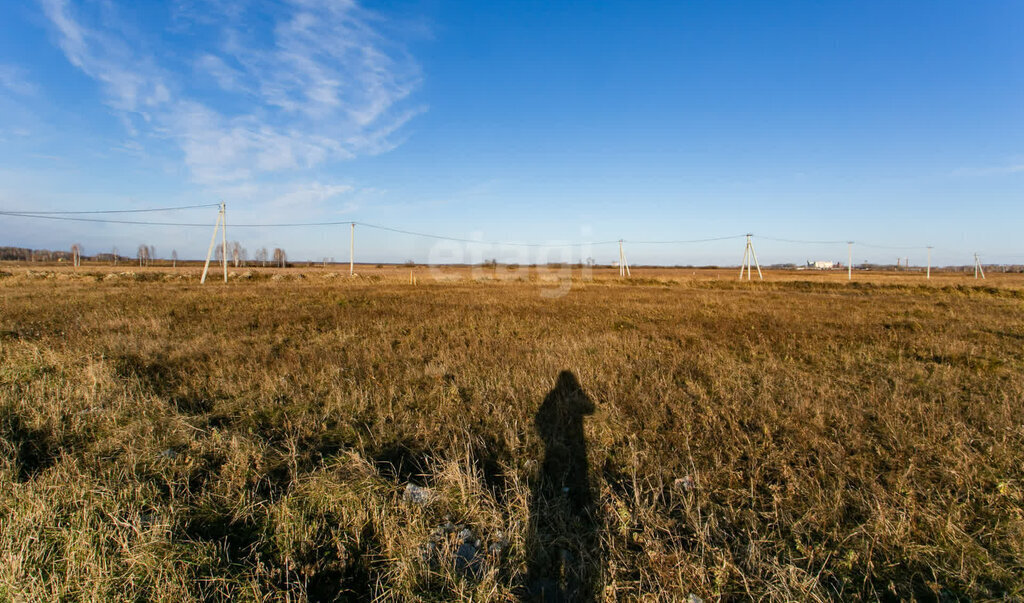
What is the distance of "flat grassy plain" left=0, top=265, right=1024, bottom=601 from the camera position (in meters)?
2.31

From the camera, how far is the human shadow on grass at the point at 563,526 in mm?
2375

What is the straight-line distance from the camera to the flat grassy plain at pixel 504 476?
7.59ft

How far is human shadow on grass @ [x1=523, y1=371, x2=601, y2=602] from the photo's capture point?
2.38 metres

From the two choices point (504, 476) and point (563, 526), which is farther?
point (504, 476)

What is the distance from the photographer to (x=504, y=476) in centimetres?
344

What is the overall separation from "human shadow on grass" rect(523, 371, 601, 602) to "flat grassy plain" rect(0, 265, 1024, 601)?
0.06 feet

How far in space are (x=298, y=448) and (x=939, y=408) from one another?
7.12 metres

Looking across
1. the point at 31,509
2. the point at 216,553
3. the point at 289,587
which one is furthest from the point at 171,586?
the point at 31,509

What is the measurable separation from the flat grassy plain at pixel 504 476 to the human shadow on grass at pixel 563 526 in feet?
0.06

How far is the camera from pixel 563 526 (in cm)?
280

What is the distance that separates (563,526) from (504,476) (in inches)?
30.1

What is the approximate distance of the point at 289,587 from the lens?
225 centimetres

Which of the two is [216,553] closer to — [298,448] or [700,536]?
[298,448]

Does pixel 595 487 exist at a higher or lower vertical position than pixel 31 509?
lower
